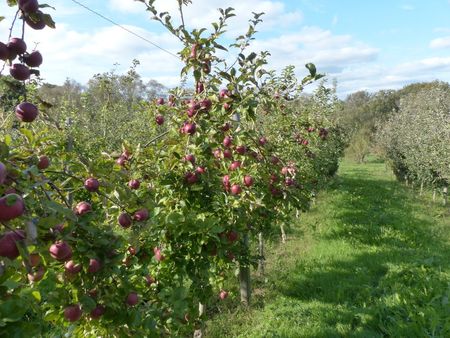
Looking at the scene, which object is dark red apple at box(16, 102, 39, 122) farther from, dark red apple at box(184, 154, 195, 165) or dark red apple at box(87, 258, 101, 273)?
dark red apple at box(184, 154, 195, 165)

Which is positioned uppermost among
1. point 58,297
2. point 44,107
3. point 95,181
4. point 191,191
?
point 44,107

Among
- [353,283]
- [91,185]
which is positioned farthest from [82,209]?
[353,283]

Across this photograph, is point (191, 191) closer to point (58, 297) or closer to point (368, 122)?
point (58, 297)

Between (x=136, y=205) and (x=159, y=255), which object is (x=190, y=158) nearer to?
(x=159, y=255)

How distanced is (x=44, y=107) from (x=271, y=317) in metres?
4.21

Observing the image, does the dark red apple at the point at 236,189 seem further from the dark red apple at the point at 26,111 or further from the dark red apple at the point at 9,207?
the dark red apple at the point at 9,207

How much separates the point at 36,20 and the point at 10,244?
0.74m

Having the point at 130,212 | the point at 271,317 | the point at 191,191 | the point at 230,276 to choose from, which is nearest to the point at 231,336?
the point at 271,317

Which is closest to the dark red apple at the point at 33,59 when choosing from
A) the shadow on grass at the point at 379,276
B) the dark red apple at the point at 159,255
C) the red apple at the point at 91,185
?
the red apple at the point at 91,185

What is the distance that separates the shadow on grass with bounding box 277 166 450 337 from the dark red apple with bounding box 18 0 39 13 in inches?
151

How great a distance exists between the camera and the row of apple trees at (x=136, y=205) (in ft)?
4.38

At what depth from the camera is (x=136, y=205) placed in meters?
1.97

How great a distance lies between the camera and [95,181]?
1.79 meters

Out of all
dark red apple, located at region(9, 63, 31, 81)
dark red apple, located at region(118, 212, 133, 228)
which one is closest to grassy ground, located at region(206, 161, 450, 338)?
dark red apple, located at region(118, 212, 133, 228)
